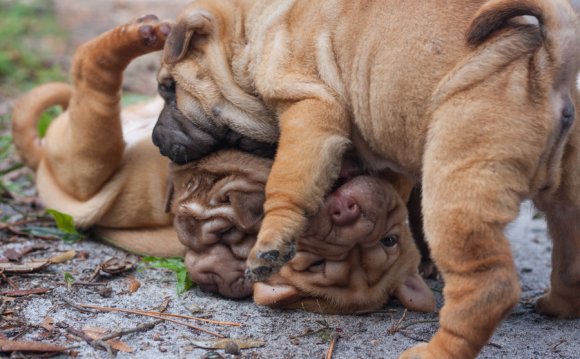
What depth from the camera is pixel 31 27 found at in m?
10.9

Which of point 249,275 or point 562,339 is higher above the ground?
point 249,275

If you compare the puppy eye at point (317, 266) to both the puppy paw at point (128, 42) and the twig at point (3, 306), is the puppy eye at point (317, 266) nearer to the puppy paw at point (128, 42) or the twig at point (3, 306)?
the twig at point (3, 306)

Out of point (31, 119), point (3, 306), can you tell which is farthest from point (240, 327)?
point (31, 119)

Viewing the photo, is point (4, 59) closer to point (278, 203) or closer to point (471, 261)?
point (278, 203)

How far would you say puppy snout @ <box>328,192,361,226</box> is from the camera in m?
3.91

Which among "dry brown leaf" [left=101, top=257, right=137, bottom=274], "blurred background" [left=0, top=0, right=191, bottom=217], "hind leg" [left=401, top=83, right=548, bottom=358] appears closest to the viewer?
"hind leg" [left=401, top=83, right=548, bottom=358]

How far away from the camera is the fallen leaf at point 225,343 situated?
3.54 metres

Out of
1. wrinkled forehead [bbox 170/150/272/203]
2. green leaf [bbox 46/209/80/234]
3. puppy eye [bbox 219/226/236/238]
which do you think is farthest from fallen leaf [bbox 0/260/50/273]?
puppy eye [bbox 219/226/236/238]

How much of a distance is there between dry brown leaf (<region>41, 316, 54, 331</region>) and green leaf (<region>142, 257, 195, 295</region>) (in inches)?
30.6

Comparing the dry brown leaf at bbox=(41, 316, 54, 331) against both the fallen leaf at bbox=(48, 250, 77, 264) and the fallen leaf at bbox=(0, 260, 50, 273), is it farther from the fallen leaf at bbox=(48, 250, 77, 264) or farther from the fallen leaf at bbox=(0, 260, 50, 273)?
the fallen leaf at bbox=(48, 250, 77, 264)

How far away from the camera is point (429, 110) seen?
3.37 meters

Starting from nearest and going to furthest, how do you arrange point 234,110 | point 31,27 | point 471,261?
Result: 1. point 471,261
2. point 234,110
3. point 31,27

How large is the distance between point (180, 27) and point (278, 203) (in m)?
1.33

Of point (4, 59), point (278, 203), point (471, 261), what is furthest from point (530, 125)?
point (4, 59)
